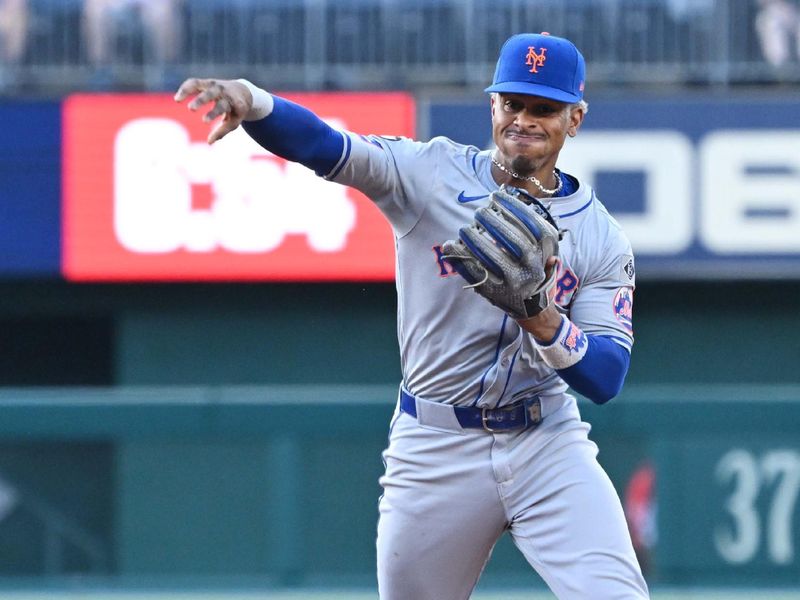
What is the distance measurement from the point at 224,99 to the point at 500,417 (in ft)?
3.38

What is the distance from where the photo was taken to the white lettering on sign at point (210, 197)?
976 centimetres

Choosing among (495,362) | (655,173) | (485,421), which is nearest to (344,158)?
(495,362)

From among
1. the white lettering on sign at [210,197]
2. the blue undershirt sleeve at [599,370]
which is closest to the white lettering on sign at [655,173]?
the white lettering on sign at [210,197]

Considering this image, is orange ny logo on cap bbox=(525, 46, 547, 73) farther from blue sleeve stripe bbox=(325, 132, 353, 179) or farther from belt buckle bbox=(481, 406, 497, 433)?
belt buckle bbox=(481, 406, 497, 433)

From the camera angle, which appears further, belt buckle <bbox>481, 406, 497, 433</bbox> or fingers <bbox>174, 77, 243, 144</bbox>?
belt buckle <bbox>481, 406, 497, 433</bbox>

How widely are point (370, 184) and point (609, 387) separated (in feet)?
2.37

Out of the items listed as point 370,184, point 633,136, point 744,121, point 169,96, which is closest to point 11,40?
point 169,96

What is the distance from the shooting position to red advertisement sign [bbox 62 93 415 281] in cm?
976

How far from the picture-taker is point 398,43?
10.5 meters

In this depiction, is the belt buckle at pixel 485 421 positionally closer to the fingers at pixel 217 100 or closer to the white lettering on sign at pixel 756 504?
the fingers at pixel 217 100

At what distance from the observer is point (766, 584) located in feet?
22.5

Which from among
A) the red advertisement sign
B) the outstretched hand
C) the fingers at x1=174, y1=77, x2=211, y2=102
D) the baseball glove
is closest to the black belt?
the baseball glove

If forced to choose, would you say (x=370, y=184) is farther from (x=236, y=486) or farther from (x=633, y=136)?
(x=633, y=136)

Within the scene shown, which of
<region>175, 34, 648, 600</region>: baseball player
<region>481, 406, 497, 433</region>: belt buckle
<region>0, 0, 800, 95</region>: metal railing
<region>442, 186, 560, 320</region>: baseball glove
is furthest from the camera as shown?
<region>0, 0, 800, 95</region>: metal railing
